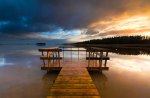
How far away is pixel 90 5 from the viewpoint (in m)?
12.9

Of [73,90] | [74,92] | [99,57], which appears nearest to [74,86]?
[73,90]

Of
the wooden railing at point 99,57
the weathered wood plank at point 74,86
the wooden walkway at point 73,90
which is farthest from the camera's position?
the wooden railing at point 99,57

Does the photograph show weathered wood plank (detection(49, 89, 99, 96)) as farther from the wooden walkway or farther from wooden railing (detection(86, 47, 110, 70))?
wooden railing (detection(86, 47, 110, 70))

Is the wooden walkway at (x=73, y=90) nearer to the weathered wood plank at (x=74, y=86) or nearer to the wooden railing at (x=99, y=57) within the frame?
the weathered wood plank at (x=74, y=86)

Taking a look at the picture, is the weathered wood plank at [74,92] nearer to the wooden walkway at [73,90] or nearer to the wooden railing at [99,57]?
the wooden walkway at [73,90]

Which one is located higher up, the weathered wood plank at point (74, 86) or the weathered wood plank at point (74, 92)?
the weathered wood plank at point (74, 86)

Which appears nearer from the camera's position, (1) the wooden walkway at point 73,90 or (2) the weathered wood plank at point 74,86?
(1) the wooden walkway at point 73,90

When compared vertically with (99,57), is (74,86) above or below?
below

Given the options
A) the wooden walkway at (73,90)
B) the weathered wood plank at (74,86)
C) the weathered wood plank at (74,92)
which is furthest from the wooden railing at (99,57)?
the weathered wood plank at (74,92)

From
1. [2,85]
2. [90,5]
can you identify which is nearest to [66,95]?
[2,85]

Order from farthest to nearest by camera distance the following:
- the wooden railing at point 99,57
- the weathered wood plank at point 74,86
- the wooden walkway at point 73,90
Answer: the wooden railing at point 99,57 < the weathered wood plank at point 74,86 < the wooden walkway at point 73,90

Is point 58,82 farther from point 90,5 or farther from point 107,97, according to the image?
point 90,5

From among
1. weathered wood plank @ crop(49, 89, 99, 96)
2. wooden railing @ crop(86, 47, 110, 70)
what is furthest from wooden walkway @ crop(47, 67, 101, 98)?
wooden railing @ crop(86, 47, 110, 70)

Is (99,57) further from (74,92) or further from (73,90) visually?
(74,92)
